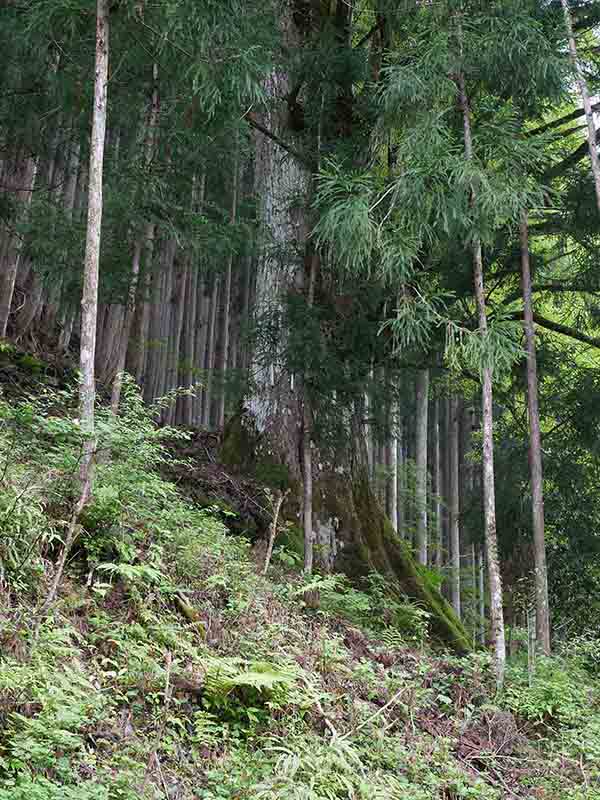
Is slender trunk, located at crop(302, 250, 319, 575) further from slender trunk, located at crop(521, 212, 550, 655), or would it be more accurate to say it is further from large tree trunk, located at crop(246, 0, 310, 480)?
slender trunk, located at crop(521, 212, 550, 655)

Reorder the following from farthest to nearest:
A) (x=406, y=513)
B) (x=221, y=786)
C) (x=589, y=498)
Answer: (x=406, y=513) < (x=589, y=498) < (x=221, y=786)

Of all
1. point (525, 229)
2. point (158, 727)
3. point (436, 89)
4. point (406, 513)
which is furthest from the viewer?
point (406, 513)

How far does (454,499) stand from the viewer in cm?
1775

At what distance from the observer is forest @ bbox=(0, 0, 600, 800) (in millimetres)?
3916

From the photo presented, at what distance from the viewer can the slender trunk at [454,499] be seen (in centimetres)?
1531

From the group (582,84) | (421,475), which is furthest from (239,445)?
(421,475)

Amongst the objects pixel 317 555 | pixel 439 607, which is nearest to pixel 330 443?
pixel 317 555

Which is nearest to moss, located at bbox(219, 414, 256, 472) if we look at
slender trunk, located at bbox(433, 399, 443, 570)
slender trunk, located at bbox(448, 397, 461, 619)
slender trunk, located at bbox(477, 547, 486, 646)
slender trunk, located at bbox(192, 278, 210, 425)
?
slender trunk, located at bbox(192, 278, 210, 425)

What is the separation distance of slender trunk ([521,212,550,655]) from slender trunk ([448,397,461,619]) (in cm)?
748

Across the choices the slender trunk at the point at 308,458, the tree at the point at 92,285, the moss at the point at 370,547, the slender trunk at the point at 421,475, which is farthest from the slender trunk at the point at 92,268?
the slender trunk at the point at 421,475

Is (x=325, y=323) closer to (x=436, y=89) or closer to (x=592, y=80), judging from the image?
(x=436, y=89)

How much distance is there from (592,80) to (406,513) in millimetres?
10377

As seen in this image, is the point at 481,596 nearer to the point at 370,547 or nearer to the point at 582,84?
the point at 370,547

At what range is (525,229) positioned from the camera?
330 inches
